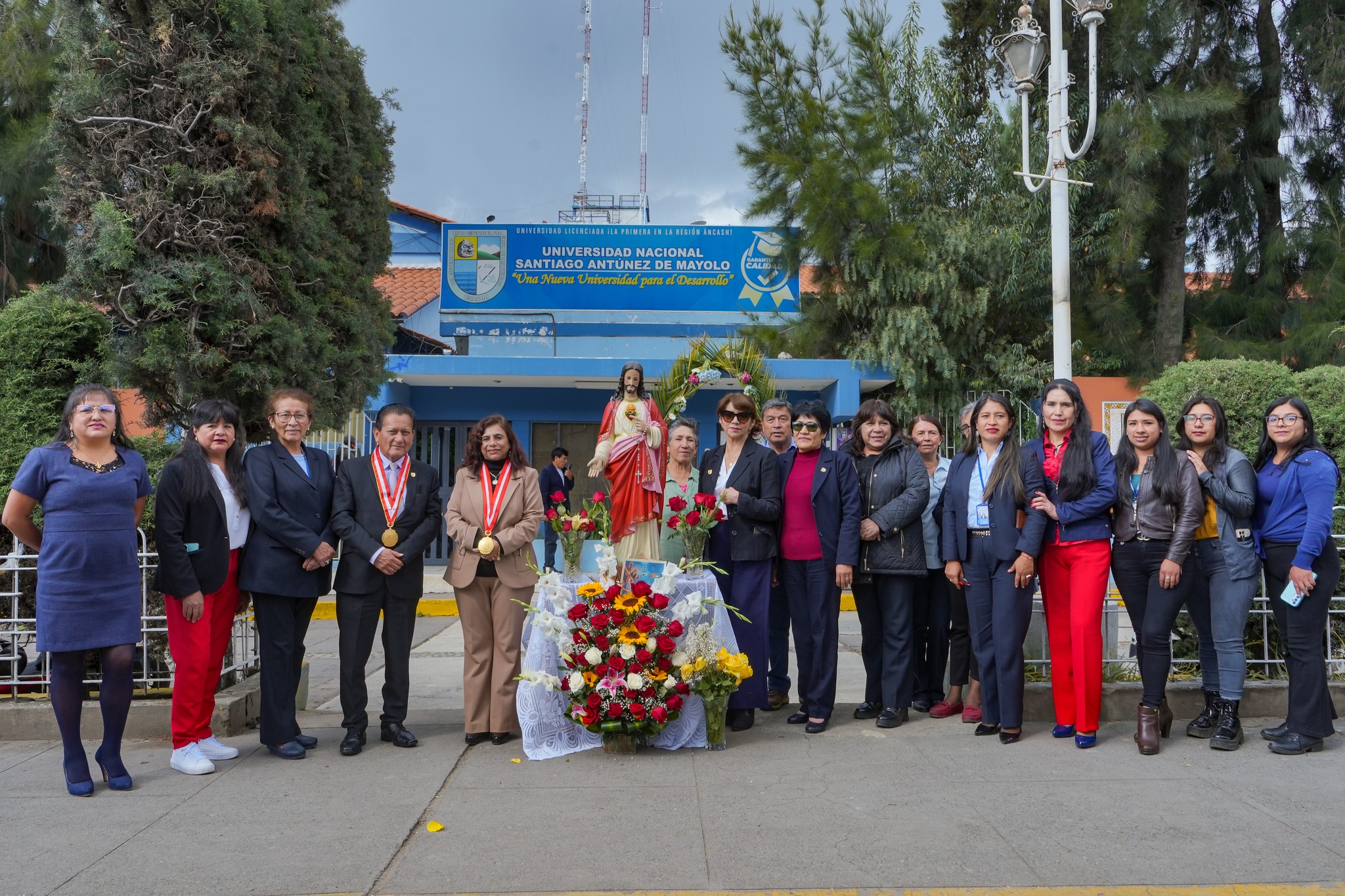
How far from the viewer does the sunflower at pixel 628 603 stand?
5156 millimetres

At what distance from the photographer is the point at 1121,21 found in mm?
13523

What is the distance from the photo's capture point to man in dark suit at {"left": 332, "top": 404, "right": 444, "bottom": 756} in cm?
536

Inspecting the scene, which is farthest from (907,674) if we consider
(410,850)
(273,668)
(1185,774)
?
(273,668)

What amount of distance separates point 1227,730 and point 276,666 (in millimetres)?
4941

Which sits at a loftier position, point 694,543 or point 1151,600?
point 694,543

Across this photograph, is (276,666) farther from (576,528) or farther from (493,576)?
(576,528)

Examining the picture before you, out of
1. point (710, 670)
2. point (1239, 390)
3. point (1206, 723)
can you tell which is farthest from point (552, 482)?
point (1206, 723)

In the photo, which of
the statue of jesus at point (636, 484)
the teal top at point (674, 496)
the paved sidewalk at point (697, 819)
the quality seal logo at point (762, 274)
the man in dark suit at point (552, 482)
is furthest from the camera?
the quality seal logo at point (762, 274)

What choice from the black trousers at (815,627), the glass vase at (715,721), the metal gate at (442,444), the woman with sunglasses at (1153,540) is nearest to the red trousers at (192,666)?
the glass vase at (715,721)

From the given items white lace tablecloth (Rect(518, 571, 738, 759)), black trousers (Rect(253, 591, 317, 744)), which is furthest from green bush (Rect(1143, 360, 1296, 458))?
black trousers (Rect(253, 591, 317, 744))

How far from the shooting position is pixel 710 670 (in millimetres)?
5176

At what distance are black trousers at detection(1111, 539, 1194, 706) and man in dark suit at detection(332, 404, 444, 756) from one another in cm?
369

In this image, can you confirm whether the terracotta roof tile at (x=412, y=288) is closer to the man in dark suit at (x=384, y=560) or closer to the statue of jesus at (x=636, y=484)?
the statue of jesus at (x=636, y=484)

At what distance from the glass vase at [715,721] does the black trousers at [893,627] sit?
42.4 inches
